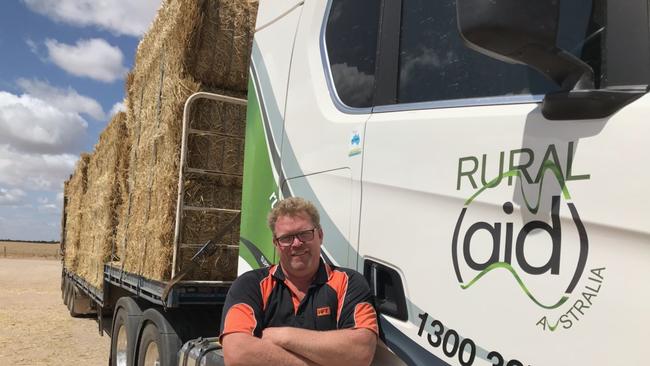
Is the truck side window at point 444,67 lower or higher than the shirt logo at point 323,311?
higher

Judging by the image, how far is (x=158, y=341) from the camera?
168 inches

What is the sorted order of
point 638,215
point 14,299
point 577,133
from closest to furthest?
point 638,215
point 577,133
point 14,299

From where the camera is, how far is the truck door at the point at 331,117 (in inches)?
92.0

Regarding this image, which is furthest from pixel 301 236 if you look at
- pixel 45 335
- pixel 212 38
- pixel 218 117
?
pixel 45 335

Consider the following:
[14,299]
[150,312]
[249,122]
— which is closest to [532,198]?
[249,122]

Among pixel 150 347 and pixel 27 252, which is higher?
pixel 150 347

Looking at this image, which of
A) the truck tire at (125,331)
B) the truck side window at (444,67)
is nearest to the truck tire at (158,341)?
the truck tire at (125,331)

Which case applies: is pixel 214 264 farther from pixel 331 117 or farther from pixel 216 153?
pixel 331 117

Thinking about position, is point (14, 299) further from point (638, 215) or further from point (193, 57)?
point (638, 215)

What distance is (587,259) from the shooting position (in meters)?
1.51

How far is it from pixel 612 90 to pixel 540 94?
256mm

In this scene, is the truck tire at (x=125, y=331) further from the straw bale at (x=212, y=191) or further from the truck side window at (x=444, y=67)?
the truck side window at (x=444, y=67)

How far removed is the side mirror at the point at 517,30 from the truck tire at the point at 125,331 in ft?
13.7

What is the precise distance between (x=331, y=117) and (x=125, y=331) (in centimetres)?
352
